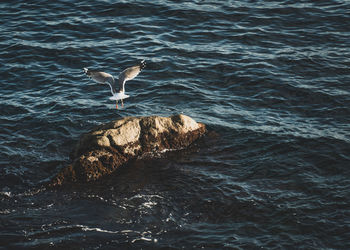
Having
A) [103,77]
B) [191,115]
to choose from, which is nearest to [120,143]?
[103,77]

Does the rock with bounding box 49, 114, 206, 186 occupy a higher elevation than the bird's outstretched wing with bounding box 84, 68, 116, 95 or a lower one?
lower

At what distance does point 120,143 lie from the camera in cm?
1388

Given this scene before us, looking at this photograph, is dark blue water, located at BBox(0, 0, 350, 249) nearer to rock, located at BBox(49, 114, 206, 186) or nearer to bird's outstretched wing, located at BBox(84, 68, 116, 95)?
rock, located at BBox(49, 114, 206, 186)

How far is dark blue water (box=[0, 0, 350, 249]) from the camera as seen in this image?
11.4 meters

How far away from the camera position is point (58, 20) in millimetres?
25172

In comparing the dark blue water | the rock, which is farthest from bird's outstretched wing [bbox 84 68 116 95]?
the rock

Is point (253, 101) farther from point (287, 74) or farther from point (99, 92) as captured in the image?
point (99, 92)

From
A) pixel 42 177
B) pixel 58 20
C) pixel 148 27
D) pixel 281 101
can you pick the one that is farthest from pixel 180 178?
pixel 58 20

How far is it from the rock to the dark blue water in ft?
1.18

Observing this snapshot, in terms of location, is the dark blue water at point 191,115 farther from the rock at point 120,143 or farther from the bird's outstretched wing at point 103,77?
the bird's outstretched wing at point 103,77

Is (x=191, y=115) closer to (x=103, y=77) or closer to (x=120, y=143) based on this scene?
(x=103, y=77)

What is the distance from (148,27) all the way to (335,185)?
1401 cm

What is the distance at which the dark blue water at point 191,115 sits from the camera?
11438 millimetres

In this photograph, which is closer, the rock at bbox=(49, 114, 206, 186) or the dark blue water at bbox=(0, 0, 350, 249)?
the dark blue water at bbox=(0, 0, 350, 249)
